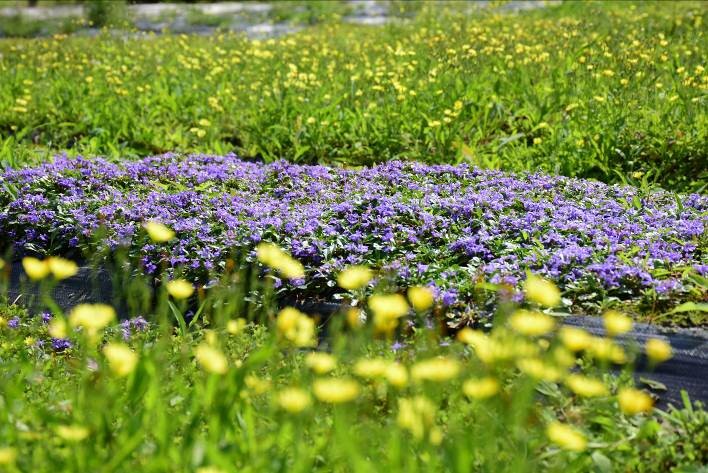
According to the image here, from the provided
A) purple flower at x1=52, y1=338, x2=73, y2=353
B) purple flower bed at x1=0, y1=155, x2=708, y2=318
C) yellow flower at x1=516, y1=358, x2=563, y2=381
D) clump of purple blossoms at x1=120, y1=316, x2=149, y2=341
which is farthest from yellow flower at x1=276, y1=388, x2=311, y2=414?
purple flower at x1=52, y1=338, x2=73, y2=353

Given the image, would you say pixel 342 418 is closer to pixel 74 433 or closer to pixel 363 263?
pixel 74 433

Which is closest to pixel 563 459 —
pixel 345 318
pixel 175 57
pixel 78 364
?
pixel 345 318

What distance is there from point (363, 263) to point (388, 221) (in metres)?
0.32

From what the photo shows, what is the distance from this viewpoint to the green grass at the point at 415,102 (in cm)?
511

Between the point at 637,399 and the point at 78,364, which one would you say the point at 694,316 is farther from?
the point at 78,364

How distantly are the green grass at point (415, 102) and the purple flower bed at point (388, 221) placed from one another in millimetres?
933

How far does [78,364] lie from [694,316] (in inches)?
88.7

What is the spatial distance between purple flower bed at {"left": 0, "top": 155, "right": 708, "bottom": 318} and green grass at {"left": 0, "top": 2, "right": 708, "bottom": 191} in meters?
0.93

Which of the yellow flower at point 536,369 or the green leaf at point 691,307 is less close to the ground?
the yellow flower at point 536,369

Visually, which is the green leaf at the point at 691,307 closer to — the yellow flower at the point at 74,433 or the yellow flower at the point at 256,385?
the yellow flower at the point at 256,385

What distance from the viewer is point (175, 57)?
9.12m

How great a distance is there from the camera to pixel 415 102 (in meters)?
6.13

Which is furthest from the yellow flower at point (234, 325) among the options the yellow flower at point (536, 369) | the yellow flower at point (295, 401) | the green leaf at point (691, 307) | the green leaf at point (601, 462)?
the green leaf at point (691, 307)

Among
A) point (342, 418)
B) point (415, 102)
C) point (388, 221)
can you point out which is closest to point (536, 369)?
point (342, 418)
